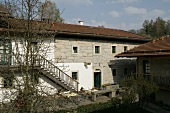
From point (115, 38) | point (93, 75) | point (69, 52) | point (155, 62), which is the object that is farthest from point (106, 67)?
point (155, 62)

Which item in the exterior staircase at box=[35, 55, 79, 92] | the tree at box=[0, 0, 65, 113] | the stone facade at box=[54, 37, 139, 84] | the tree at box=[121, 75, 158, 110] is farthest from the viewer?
the stone facade at box=[54, 37, 139, 84]

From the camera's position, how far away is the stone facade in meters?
17.8

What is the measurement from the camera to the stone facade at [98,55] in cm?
1782

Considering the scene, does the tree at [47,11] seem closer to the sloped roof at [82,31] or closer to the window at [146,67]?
the sloped roof at [82,31]

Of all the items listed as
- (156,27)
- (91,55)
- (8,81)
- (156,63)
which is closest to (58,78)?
(91,55)

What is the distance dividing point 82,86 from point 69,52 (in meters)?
3.70

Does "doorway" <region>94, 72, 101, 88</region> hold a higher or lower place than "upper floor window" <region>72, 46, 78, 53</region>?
lower

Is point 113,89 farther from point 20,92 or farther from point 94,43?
point 20,92

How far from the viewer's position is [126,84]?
1190 centimetres

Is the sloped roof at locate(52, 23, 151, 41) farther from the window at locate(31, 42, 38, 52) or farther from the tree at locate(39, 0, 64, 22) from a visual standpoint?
the window at locate(31, 42, 38, 52)

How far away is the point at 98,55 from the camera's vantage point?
20281mm

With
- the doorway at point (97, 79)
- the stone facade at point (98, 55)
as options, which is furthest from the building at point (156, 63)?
the doorway at point (97, 79)

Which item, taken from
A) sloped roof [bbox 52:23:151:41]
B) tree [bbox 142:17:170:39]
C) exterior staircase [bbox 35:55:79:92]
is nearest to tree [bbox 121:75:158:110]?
exterior staircase [bbox 35:55:79:92]

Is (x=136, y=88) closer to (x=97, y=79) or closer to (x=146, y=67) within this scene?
(x=146, y=67)
